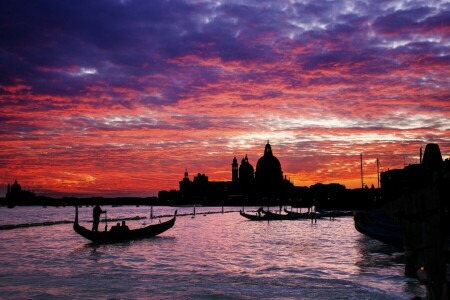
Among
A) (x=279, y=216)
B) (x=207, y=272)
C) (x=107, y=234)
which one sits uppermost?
(x=279, y=216)

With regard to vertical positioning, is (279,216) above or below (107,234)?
above

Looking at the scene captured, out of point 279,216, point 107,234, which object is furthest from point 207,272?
point 279,216

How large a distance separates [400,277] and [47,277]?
16.9 m

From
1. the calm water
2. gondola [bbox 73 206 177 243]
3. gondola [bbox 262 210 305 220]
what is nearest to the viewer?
the calm water

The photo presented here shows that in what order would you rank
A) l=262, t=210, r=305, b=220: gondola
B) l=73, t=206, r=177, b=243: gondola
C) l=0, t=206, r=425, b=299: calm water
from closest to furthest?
l=0, t=206, r=425, b=299: calm water
l=73, t=206, r=177, b=243: gondola
l=262, t=210, r=305, b=220: gondola

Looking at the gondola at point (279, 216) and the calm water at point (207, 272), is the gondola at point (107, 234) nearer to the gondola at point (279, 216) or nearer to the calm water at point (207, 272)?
the calm water at point (207, 272)

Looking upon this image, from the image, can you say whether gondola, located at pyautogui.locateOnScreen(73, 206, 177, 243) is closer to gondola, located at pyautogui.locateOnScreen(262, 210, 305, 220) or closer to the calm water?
the calm water

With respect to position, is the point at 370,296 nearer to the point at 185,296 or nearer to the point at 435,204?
the point at 185,296

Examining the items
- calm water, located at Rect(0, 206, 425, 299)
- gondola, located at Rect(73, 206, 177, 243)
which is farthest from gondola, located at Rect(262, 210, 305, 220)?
calm water, located at Rect(0, 206, 425, 299)

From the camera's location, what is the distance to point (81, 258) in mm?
29797

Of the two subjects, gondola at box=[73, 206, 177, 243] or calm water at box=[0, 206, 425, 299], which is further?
gondola at box=[73, 206, 177, 243]

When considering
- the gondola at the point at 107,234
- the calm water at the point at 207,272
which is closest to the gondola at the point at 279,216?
the gondola at the point at 107,234

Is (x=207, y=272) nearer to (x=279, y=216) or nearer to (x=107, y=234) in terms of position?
(x=107, y=234)

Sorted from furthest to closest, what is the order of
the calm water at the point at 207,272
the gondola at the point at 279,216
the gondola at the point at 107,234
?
1. the gondola at the point at 279,216
2. the gondola at the point at 107,234
3. the calm water at the point at 207,272
